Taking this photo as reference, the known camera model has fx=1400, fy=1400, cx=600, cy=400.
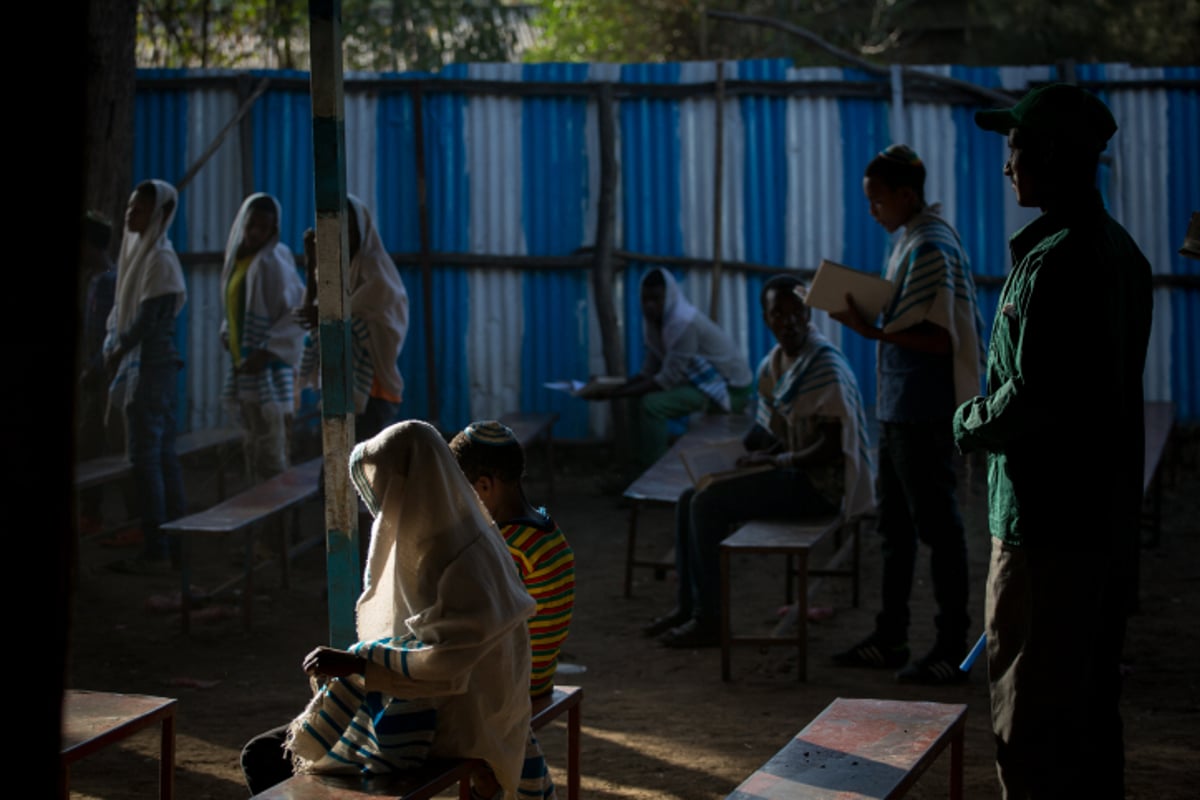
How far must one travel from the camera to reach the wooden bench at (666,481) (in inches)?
281

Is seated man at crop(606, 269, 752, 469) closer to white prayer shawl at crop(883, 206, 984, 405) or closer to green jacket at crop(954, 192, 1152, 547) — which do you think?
white prayer shawl at crop(883, 206, 984, 405)

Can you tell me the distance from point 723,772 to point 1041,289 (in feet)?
7.19

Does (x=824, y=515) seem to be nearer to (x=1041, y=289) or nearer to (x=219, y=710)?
(x=219, y=710)

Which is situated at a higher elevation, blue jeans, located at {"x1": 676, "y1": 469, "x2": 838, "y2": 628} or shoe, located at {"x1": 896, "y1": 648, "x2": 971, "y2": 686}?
blue jeans, located at {"x1": 676, "y1": 469, "x2": 838, "y2": 628}

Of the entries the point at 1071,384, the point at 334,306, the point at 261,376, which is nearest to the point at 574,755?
the point at 334,306

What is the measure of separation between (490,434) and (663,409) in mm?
5713

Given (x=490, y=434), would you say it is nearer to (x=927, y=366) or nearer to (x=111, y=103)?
(x=927, y=366)

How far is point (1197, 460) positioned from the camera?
34.2ft

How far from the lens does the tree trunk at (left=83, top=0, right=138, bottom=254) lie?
867 cm

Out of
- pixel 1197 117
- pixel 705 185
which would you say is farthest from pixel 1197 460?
pixel 705 185

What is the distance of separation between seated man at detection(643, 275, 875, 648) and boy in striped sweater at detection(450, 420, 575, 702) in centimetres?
257

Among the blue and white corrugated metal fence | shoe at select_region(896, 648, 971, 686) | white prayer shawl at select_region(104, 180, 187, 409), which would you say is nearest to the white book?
shoe at select_region(896, 648, 971, 686)

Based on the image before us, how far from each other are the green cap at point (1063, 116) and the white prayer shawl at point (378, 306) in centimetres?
428

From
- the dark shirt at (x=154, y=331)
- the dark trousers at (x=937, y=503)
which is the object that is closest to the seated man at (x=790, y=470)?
Answer: the dark trousers at (x=937, y=503)
